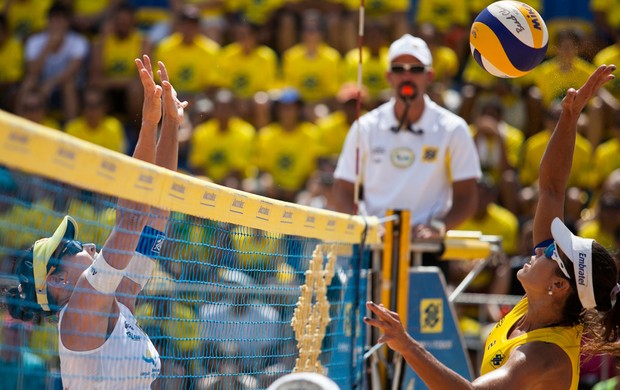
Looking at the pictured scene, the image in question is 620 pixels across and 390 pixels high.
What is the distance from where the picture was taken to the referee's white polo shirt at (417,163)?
21.8 feet

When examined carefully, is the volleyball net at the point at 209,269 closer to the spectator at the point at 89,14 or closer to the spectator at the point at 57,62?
the spectator at the point at 57,62

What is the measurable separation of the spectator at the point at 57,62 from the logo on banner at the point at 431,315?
22.1ft

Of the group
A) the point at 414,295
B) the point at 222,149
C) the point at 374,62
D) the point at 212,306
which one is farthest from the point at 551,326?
the point at 374,62

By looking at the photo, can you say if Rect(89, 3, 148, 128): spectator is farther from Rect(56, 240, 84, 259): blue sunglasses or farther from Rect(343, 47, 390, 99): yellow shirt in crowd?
Rect(56, 240, 84, 259): blue sunglasses

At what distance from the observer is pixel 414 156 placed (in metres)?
6.70

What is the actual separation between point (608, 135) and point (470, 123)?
1491mm

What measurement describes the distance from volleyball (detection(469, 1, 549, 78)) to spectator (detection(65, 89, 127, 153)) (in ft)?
21.0

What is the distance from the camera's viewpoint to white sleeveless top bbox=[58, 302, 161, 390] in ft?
11.3

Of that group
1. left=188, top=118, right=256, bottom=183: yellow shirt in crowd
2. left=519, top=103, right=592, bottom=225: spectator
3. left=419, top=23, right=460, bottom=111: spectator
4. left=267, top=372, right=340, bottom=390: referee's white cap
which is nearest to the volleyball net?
left=267, top=372, right=340, bottom=390: referee's white cap

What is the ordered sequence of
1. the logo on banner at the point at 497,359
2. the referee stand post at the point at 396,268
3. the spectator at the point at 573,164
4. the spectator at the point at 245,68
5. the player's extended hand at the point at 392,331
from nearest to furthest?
the player's extended hand at the point at 392,331 < the logo on banner at the point at 497,359 < the referee stand post at the point at 396,268 < the spectator at the point at 573,164 < the spectator at the point at 245,68

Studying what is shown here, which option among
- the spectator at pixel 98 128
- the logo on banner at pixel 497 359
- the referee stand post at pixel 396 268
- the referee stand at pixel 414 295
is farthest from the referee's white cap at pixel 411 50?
the spectator at pixel 98 128

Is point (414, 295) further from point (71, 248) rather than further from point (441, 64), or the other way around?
point (441, 64)

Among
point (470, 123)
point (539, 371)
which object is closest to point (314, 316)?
point (539, 371)

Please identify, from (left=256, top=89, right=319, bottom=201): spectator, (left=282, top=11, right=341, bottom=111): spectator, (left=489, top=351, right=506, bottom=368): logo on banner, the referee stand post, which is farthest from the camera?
(left=282, top=11, right=341, bottom=111): spectator
